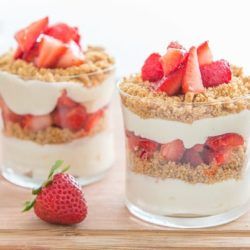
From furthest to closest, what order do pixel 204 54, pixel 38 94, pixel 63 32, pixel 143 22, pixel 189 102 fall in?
pixel 143 22 → pixel 63 32 → pixel 38 94 → pixel 204 54 → pixel 189 102

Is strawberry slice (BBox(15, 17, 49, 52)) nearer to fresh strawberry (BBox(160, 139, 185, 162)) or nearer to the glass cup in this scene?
the glass cup

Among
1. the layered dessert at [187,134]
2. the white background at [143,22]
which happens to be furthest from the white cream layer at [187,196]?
the white background at [143,22]

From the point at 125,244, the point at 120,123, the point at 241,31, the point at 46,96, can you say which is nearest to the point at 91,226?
the point at 125,244

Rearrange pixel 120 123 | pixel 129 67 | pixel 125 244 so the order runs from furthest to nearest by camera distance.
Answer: pixel 129 67 → pixel 120 123 → pixel 125 244

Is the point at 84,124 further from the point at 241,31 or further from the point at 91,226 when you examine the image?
the point at 241,31

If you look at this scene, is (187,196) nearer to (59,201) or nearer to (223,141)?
(223,141)

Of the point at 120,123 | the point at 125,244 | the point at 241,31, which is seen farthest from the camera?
the point at 241,31

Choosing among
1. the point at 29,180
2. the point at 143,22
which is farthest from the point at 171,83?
the point at 143,22

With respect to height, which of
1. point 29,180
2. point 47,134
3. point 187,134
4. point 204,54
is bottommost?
point 29,180
